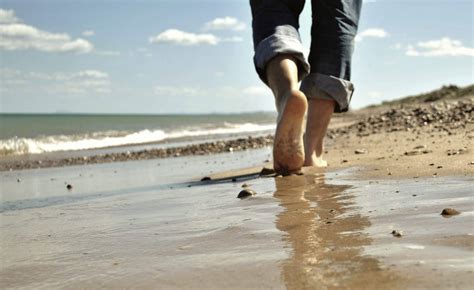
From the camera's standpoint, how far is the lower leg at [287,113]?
307 centimetres

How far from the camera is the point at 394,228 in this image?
1681 millimetres

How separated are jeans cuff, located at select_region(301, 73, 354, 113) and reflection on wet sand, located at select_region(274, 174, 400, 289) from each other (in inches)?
47.4

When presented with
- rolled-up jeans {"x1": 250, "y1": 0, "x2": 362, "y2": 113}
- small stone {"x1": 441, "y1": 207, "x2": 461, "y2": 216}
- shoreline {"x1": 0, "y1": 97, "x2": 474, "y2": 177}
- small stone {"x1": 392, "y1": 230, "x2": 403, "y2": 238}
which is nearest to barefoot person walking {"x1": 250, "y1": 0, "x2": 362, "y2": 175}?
rolled-up jeans {"x1": 250, "y1": 0, "x2": 362, "y2": 113}

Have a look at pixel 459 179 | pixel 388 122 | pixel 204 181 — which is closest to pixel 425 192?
pixel 459 179

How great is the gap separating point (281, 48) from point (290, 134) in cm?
51

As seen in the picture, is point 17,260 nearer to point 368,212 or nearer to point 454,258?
point 368,212

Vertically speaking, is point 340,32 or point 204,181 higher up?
point 340,32

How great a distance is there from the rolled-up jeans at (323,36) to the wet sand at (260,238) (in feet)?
2.25

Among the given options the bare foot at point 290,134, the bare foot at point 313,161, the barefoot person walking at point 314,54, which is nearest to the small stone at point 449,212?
the bare foot at point 290,134

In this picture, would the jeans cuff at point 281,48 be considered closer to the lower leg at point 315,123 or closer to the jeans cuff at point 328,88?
the jeans cuff at point 328,88

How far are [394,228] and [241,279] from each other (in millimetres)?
556

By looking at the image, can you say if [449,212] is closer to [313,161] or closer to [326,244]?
[326,244]

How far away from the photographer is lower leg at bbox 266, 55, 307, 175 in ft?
10.1

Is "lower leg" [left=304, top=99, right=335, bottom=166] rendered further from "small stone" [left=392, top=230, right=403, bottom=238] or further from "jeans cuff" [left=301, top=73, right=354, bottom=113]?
"small stone" [left=392, top=230, right=403, bottom=238]
